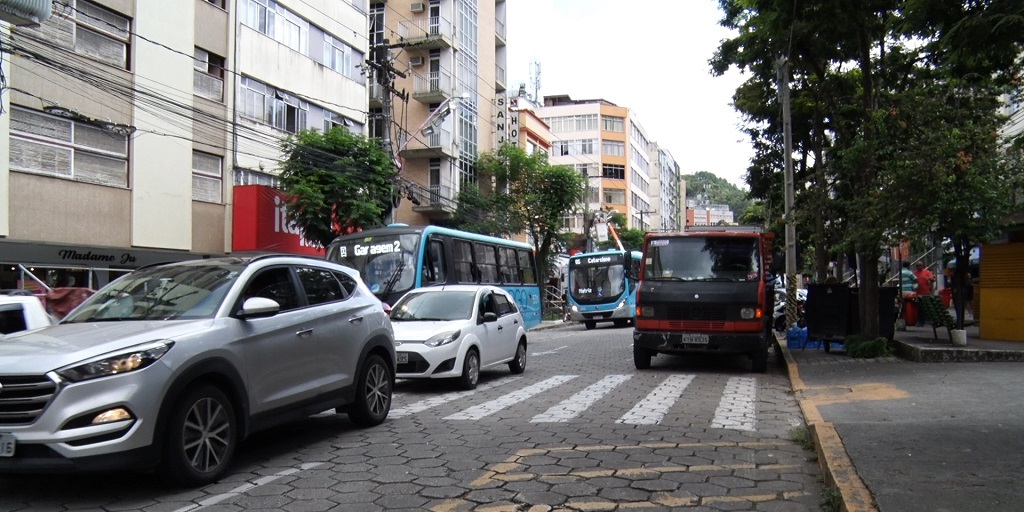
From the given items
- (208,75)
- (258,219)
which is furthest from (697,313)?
(208,75)

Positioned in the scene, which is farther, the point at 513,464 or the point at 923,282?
the point at 923,282

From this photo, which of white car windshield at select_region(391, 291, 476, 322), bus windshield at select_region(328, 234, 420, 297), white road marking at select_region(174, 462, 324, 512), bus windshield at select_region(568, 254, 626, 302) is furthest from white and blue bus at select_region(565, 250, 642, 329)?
white road marking at select_region(174, 462, 324, 512)

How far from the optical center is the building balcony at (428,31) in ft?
139

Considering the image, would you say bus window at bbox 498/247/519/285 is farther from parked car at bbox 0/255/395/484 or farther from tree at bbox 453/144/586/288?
tree at bbox 453/144/586/288

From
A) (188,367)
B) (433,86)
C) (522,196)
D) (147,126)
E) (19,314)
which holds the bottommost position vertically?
(188,367)

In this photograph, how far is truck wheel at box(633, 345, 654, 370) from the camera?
14102mm

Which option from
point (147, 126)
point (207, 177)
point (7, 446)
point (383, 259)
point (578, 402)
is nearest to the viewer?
point (7, 446)

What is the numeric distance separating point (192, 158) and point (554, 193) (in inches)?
956

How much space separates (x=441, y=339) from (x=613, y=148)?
7492cm

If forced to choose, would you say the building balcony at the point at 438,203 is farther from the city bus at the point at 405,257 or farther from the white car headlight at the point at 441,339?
the white car headlight at the point at 441,339

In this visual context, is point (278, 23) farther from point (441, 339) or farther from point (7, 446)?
point (7, 446)

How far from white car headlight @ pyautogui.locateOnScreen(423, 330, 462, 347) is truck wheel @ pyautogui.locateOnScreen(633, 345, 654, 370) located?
4.05m

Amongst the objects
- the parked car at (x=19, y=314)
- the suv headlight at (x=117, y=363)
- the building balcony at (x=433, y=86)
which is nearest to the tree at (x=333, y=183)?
the parked car at (x=19, y=314)

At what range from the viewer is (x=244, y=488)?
5.82 m
